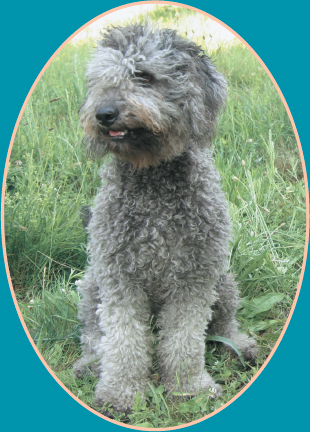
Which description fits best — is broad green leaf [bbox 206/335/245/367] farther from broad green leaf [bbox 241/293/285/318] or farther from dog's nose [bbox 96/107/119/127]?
dog's nose [bbox 96/107/119/127]

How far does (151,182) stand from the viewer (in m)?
2.78

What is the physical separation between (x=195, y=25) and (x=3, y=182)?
4.87 ft

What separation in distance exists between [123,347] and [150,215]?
2.75ft

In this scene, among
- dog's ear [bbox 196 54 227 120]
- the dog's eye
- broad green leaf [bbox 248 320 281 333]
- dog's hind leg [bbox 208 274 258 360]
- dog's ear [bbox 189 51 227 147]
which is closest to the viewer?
the dog's eye

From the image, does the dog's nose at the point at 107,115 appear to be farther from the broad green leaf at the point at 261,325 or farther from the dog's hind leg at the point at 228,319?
the broad green leaf at the point at 261,325

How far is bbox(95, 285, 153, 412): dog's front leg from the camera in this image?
290 centimetres

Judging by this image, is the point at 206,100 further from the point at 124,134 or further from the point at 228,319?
the point at 228,319

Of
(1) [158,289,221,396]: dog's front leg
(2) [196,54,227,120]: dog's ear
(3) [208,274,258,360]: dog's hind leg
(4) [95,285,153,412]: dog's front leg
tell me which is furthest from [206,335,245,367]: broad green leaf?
(2) [196,54,227,120]: dog's ear

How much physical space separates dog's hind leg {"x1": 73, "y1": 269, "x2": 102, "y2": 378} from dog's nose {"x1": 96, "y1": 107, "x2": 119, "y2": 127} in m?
1.22

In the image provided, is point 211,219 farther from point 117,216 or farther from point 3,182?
point 3,182

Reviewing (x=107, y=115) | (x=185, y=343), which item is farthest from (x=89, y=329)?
(x=107, y=115)

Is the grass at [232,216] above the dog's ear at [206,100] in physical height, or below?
below

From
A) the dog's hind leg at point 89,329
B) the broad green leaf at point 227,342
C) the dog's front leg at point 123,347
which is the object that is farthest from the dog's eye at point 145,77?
the broad green leaf at point 227,342

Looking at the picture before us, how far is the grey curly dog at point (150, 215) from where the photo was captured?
2.49 metres
